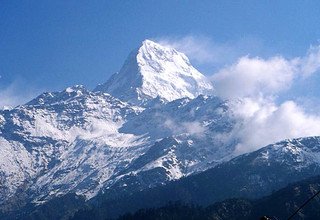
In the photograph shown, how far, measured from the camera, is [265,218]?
29.9 metres

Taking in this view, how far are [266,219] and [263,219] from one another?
261 mm

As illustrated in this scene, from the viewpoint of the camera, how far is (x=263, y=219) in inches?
1180

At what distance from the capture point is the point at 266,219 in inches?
1171

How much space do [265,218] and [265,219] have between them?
0.28ft

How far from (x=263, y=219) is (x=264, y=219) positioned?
0.38ft

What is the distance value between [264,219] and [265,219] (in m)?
0.09

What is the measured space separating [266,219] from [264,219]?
148 mm

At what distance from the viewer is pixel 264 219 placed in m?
29.9

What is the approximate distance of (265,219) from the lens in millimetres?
29797

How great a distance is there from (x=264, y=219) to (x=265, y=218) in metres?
0.07
